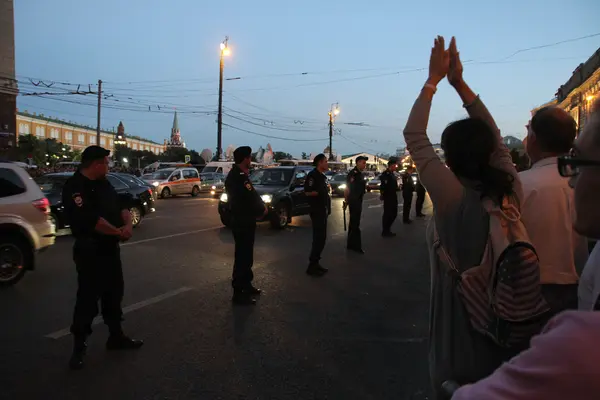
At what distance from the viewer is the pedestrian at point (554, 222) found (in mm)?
2104

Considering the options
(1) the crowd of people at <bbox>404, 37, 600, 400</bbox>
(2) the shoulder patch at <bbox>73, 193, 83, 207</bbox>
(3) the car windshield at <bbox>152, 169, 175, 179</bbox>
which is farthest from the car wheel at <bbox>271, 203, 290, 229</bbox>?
(3) the car windshield at <bbox>152, 169, 175, 179</bbox>

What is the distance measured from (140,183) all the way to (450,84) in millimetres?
13444

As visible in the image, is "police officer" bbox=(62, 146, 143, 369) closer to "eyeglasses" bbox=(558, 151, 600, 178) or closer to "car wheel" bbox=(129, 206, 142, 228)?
"eyeglasses" bbox=(558, 151, 600, 178)

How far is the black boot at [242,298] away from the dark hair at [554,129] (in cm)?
417

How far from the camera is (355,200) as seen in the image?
9562 mm

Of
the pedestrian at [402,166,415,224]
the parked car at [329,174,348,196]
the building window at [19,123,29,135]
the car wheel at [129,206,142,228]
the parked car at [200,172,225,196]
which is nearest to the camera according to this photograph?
the car wheel at [129,206,142,228]

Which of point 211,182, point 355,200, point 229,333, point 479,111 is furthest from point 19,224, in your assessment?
point 211,182

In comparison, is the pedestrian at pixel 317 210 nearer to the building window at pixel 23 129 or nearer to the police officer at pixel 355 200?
the police officer at pixel 355 200

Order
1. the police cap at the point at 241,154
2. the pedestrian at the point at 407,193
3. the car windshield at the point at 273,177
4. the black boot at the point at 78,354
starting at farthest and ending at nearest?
the pedestrian at the point at 407,193 → the car windshield at the point at 273,177 → the police cap at the point at 241,154 → the black boot at the point at 78,354

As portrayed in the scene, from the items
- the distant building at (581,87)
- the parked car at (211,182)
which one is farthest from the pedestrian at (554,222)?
the parked car at (211,182)

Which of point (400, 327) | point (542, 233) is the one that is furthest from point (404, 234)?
point (542, 233)

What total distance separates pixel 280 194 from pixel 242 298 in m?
7.25

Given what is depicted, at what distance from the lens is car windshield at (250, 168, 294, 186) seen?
13.7 m

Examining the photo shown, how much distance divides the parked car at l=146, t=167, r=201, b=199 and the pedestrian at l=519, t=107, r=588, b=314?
24.0m
